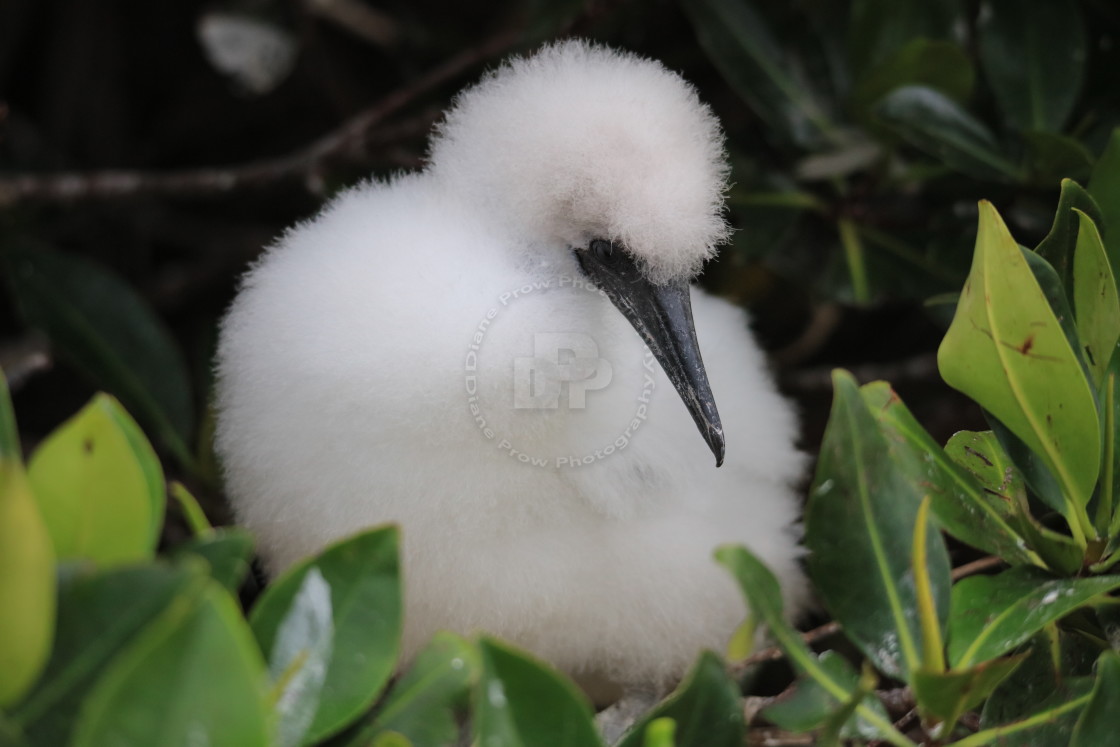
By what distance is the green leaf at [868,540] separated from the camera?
0.95 metres

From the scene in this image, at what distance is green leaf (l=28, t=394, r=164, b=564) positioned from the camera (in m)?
0.75

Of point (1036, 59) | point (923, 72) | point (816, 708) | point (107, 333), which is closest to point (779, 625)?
point (816, 708)

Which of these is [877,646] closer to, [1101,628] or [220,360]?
[1101,628]

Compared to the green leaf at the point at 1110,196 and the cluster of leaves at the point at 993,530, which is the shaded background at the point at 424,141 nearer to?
the green leaf at the point at 1110,196

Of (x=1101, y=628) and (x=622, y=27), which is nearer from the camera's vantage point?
(x=1101, y=628)

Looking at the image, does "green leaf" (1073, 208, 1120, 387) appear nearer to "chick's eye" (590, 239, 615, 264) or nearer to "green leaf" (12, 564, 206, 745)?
"chick's eye" (590, 239, 615, 264)

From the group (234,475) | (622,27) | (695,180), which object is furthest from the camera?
(622,27)

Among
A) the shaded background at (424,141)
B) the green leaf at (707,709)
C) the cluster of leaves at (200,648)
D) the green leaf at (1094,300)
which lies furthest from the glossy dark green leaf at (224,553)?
the shaded background at (424,141)

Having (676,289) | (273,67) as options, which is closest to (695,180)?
(676,289)

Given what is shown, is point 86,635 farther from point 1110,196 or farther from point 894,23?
point 894,23

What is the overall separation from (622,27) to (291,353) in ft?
3.66

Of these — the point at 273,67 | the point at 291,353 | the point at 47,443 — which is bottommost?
the point at 273,67

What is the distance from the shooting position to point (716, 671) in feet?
2.69

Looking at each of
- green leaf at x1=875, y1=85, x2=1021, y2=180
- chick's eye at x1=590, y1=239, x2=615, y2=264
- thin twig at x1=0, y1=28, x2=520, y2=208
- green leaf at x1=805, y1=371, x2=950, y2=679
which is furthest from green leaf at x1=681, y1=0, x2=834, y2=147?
green leaf at x1=805, y1=371, x2=950, y2=679
